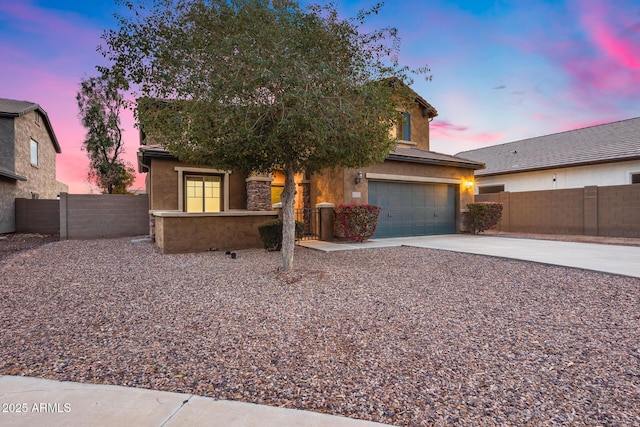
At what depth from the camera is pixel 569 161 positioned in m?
15.6

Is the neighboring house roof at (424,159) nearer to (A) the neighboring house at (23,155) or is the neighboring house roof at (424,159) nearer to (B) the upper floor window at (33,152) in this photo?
(A) the neighboring house at (23,155)

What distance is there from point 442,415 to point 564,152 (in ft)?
63.8

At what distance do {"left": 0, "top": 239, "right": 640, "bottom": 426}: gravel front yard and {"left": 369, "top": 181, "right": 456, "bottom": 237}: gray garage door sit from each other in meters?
6.37

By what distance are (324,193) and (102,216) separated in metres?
9.39

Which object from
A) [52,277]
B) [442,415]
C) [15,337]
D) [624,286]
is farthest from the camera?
[52,277]

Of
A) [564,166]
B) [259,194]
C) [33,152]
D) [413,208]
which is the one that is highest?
[33,152]

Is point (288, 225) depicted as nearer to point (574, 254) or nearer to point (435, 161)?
point (574, 254)

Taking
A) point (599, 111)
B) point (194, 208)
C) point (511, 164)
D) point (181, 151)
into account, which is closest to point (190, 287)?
point (181, 151)

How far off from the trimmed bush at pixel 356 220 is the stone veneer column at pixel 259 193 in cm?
292

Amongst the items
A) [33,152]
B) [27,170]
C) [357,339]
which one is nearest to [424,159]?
[357,339]

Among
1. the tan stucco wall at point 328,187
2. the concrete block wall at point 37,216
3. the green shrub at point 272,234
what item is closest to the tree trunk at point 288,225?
the green shrub at point 272,234

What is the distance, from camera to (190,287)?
549 centimetres

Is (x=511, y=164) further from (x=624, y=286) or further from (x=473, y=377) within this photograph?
(x=473, y=377)

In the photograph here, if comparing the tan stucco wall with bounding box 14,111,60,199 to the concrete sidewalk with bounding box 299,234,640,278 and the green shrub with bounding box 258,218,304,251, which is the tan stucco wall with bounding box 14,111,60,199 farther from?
the concrete sidewalk with bounding box 299,234,640,278
